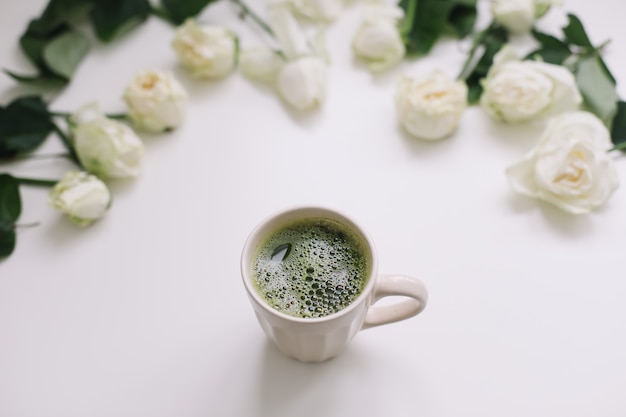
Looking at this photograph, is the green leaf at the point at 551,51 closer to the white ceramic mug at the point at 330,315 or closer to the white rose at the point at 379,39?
the white rose at the point at 379,39

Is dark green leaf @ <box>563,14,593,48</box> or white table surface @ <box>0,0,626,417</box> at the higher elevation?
dark green leaf @ <box>563,14,593,48</box>

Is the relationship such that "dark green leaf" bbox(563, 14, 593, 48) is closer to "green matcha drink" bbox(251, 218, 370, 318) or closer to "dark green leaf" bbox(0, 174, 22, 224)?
"green matcha drink" bbox(251, 218, 370, 318)

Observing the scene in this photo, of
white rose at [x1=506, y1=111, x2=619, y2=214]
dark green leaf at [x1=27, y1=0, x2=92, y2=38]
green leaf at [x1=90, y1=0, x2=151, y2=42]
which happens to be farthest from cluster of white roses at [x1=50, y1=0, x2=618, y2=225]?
dark green leaf at [x1=27, y1=0, x2=92, y2=38]

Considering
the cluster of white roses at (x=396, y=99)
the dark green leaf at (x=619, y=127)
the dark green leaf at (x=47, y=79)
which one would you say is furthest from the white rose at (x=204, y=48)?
the dark green leaf at (x=619, y=127)

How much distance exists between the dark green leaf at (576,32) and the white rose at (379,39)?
28 cm

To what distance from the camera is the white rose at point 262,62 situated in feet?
3.14

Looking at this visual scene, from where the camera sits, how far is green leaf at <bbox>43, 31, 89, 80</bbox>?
951mm

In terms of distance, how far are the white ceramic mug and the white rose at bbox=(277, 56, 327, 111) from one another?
33 cm

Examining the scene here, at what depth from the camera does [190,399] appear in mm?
667

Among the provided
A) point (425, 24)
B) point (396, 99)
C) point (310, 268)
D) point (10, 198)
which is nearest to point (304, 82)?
point (396, 99)

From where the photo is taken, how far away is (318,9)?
40.3 inches

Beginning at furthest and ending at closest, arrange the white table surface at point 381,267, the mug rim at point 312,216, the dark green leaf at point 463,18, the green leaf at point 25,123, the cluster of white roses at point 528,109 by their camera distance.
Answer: the dark green leaf at point 463,18 < the green leaf at point 25,123 < the cluster of white roses at point 528,109 < the white table surface at point 381,267 < the mug rim at point 312,216

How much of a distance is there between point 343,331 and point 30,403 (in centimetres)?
40

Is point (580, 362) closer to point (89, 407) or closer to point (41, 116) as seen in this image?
point (89, 407)
